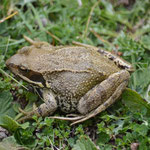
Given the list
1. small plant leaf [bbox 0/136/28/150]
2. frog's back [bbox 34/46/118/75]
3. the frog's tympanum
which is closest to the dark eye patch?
the frog's tympanum

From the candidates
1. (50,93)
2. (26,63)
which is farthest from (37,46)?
(50,93)

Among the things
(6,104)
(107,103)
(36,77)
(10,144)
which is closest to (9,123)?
(10,144)

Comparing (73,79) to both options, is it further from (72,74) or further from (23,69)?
(23,69)

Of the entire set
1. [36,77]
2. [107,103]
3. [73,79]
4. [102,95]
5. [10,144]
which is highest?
[36,77]

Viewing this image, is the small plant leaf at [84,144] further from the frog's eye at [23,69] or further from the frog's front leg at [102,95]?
the frog's eye at [23,69]

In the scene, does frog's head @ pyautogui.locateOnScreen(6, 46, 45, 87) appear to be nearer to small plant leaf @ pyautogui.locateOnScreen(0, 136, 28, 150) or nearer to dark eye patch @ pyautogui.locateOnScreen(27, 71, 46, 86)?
dark eye patch @ pyautogui.locateOnScreen(27, 71, 46, 86)

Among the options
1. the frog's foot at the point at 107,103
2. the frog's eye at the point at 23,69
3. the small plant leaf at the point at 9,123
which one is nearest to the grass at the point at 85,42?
the small plant leaf at the point at 9,123

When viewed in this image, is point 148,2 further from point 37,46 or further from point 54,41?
point 37,46
